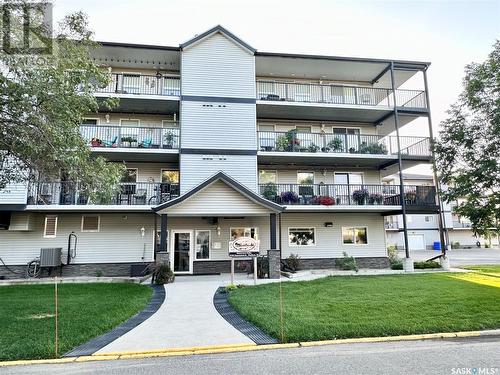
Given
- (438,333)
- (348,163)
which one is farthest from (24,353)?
(348,163)

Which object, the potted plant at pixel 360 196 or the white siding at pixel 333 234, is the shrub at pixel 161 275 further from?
the potted plant at pixel 360 196

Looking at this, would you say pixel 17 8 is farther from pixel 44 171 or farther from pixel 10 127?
pixel 44 171

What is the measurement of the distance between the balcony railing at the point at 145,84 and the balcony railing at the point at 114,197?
5.16 metres

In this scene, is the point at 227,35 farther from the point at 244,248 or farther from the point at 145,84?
the point at 244,248

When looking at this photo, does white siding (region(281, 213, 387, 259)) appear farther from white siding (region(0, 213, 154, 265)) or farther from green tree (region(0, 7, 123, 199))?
green tree (region(0, 7, 123, 199))

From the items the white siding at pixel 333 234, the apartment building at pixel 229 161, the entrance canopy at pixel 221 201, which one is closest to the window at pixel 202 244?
the apartment building at pixel 229 161

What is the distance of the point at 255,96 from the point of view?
18828mm

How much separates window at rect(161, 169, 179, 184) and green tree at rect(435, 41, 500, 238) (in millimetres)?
13408

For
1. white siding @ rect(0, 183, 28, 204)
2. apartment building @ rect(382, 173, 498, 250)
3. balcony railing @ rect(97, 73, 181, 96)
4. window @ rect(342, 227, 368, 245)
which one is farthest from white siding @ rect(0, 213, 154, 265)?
apartment building @ rect(382, 173, 498, 250)

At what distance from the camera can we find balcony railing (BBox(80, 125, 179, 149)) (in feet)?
56.9

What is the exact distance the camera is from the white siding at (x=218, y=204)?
592 inches

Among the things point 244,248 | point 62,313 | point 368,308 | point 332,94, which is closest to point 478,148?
point 368,308

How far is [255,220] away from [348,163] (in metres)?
6.86

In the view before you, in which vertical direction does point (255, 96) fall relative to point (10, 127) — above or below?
above
